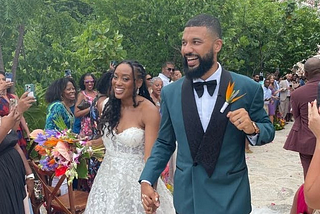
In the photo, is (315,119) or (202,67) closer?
(315,119)

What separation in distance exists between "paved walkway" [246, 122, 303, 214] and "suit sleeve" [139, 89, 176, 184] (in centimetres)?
339

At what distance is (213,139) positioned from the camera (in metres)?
2.70

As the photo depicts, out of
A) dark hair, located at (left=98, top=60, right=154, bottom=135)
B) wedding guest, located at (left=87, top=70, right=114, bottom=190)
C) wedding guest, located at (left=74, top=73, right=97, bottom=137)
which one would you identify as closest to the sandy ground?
wedding guest, located at (left=87, top=70, right=114, bottom=190)

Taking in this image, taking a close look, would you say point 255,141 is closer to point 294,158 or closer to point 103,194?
point 103,194

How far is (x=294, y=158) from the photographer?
9.14 m

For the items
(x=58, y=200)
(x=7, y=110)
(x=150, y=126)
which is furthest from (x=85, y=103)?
(x=150, y=126)

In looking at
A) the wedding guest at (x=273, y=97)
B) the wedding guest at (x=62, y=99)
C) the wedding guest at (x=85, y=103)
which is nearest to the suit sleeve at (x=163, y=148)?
the wedding guest at (x=85, y=103)

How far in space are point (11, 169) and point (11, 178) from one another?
7 cm

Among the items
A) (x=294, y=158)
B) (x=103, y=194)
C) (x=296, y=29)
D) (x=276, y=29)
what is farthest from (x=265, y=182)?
(x=296, y=29)

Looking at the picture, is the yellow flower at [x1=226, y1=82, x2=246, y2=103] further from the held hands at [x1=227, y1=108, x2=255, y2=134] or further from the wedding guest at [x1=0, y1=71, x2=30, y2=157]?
the wedding guest at [x1=0, y1=71, x2=30, y2=157]

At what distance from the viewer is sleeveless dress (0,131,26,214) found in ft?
11.3

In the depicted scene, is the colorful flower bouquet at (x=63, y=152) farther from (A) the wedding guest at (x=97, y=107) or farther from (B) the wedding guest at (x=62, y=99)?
(B) the wedding guest at (x=62, y=99)

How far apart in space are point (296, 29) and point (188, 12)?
7.95 m

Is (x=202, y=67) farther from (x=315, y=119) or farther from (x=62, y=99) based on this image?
(x=62, y=99)
